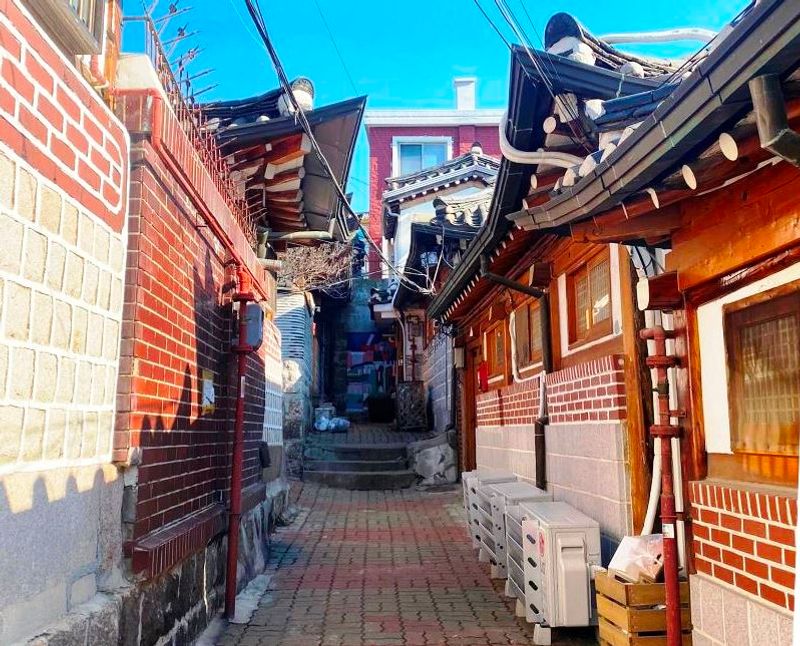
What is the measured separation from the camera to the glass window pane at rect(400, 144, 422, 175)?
90.6 ft

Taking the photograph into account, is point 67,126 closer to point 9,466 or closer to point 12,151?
point 12,151

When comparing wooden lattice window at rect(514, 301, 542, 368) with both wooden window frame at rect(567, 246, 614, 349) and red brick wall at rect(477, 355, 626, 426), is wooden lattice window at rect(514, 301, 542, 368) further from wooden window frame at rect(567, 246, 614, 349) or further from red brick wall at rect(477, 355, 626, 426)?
wooden window frame at rect(567, 246, 614, 349)

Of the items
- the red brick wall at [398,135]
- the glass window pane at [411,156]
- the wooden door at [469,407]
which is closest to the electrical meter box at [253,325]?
the wooden door at [469,407]

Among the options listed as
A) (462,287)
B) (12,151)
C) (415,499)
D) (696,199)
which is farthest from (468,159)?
(12,151)

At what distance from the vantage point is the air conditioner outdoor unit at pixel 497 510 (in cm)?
601

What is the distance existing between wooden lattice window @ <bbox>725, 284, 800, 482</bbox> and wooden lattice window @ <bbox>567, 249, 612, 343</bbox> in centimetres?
198

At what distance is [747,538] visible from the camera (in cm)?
305

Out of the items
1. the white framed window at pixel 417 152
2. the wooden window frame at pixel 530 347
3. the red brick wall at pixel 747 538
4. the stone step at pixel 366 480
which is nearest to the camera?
the red brick wall at pixel 747 538

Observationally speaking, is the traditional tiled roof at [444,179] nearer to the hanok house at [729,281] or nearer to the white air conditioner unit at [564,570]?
the white air conditioner unit at [564,570]

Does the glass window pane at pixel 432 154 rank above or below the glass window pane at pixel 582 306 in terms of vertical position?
above

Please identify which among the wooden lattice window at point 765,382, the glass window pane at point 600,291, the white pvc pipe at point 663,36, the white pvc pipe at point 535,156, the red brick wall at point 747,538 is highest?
the white pvc pipe at point 663,36

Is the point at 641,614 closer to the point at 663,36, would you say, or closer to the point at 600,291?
the point at 600,291

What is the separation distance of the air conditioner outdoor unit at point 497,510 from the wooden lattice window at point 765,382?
2.81 metres

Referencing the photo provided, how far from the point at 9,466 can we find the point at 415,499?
11.1m
